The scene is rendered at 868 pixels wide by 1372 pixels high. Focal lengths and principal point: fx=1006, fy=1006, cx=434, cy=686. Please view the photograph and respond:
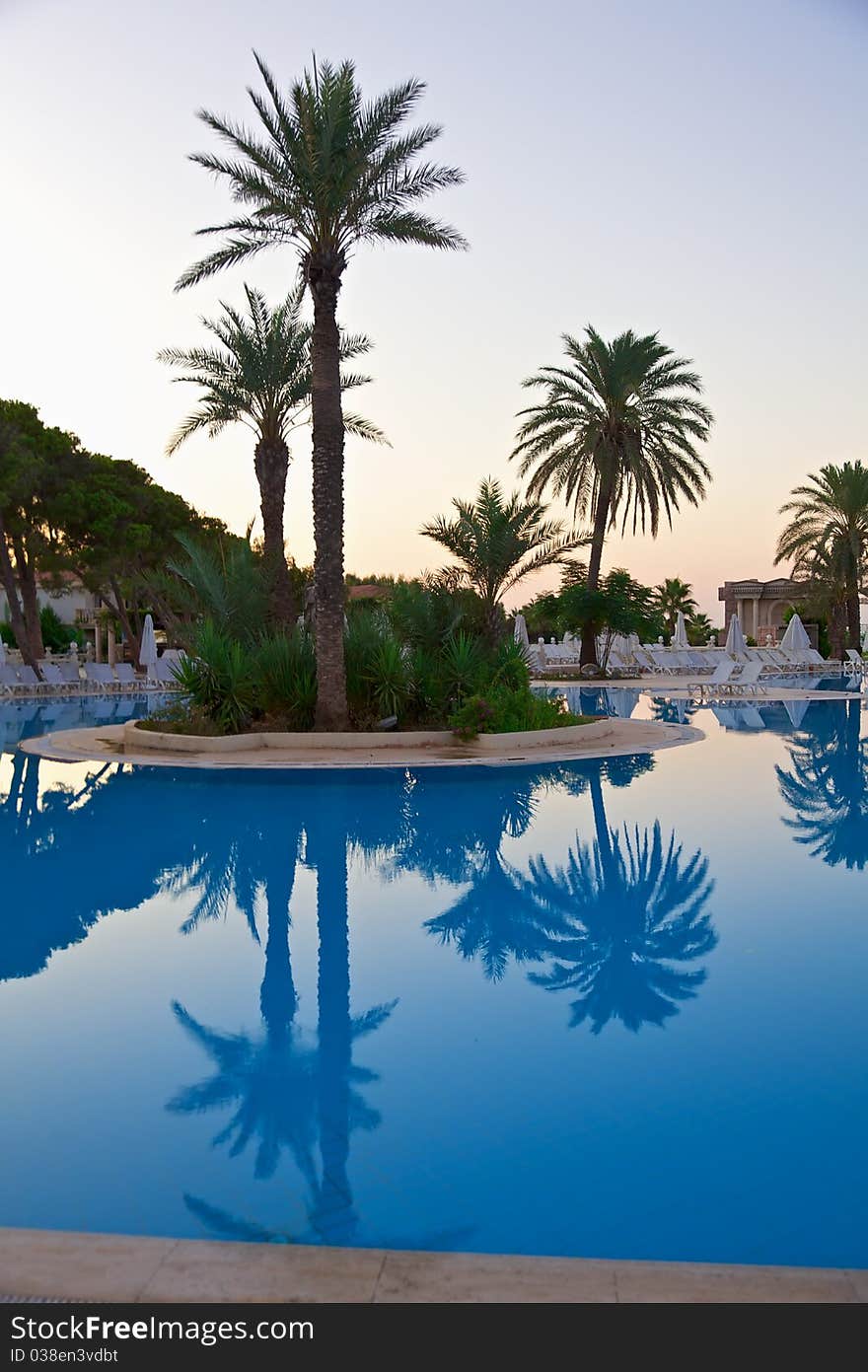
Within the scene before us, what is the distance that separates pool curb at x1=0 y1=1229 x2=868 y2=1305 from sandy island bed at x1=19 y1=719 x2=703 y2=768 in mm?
10921

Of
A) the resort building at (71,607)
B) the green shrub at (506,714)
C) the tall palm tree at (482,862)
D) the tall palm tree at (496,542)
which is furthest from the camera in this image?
the resort building at (71,607)

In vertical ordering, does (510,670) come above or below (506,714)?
above

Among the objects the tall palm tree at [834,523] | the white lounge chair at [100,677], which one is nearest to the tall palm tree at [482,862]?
the white lounge chair at [100,677]

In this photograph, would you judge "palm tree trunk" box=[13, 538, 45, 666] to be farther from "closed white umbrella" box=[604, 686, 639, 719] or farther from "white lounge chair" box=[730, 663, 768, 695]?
"white lounge chair" box=[730, 663, 768, 695]

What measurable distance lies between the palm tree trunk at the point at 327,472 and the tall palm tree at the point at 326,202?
0.6 inches

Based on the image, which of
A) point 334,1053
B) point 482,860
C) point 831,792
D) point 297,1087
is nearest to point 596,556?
point 831,792

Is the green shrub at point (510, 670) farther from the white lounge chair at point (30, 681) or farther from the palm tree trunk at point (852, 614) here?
the palm tree trunk at point (852, 614)

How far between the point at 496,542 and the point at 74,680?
57.5ft

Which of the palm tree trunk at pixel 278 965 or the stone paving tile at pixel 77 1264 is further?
the palm tree trunk at pixel 278 965

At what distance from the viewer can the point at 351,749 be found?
49.5 ft

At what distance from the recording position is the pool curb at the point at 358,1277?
2.50 metres

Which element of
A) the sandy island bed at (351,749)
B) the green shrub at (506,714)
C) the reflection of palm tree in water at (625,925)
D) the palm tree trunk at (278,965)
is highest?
the green shrub at (506,714)

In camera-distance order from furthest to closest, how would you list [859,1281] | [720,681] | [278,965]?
[720,681] < [278,965] < [859,1281]

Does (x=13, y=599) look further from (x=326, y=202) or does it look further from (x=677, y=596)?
(x=677, y=596)
